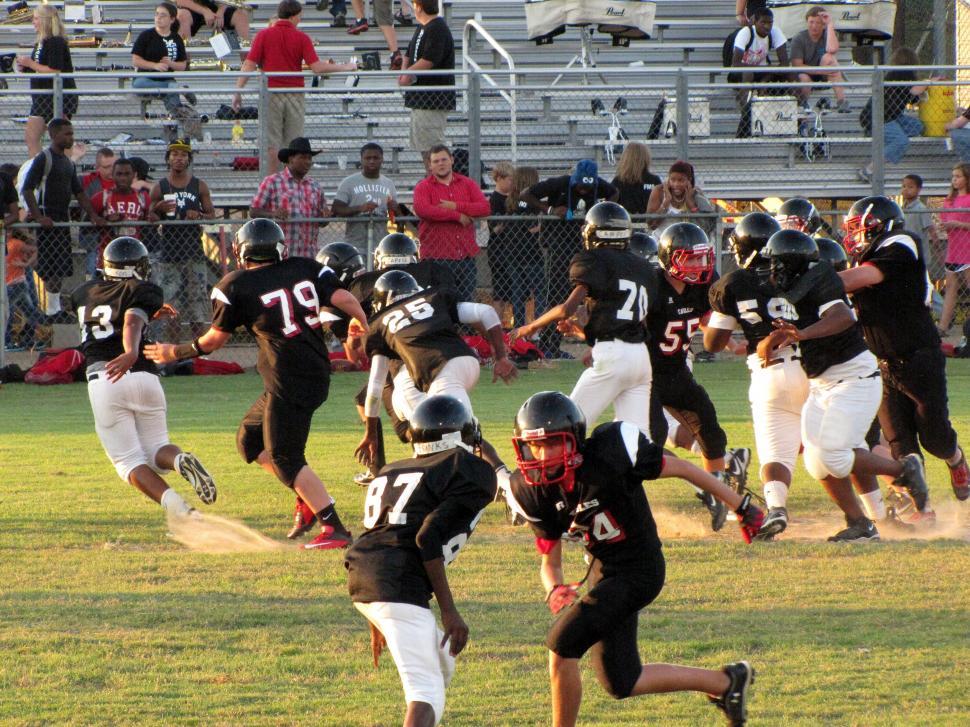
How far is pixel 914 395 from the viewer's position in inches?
326

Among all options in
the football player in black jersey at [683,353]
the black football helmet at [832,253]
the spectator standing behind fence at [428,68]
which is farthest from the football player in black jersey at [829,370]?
the spectator standing behind fence at [428,68]

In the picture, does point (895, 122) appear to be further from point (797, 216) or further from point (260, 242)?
point (260, 242)

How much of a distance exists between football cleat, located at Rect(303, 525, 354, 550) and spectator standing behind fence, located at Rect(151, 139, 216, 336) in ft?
23.4

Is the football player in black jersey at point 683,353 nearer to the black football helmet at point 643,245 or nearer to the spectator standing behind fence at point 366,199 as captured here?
the black football helmet at point 643,245

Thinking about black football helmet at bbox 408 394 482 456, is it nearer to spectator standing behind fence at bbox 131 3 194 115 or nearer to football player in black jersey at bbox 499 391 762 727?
football player in black jersey at bbox 499 391 762 727

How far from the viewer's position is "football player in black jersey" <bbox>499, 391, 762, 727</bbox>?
183 inches

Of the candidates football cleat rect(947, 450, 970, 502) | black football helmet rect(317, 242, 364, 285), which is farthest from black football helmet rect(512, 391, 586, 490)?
black football helmet rect(317, 242, 364, 285)

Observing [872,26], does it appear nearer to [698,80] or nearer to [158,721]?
[698,80]

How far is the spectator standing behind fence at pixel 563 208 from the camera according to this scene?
14.1 meters

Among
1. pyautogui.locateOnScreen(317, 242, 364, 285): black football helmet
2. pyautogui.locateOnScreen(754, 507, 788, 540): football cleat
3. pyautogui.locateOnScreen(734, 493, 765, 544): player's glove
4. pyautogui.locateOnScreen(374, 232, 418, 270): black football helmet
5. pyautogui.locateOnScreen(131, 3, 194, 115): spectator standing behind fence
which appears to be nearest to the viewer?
pyautogui.locateOnScreen(734, 493, 765, 544): player's glove

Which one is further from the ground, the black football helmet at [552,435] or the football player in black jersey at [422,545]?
the black football helmet at [552,435]

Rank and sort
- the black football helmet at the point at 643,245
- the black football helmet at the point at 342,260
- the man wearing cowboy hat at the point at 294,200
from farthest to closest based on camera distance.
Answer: the man wearing cowboy hat at the point at 294,200 < the black football helmet at the point at 342,260 < the black football helmet at the point at 643,245

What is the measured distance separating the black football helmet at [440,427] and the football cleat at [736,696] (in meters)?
1.20

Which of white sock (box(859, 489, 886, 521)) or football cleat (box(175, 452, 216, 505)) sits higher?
football cleat (box(175, 452, 216, 505))
